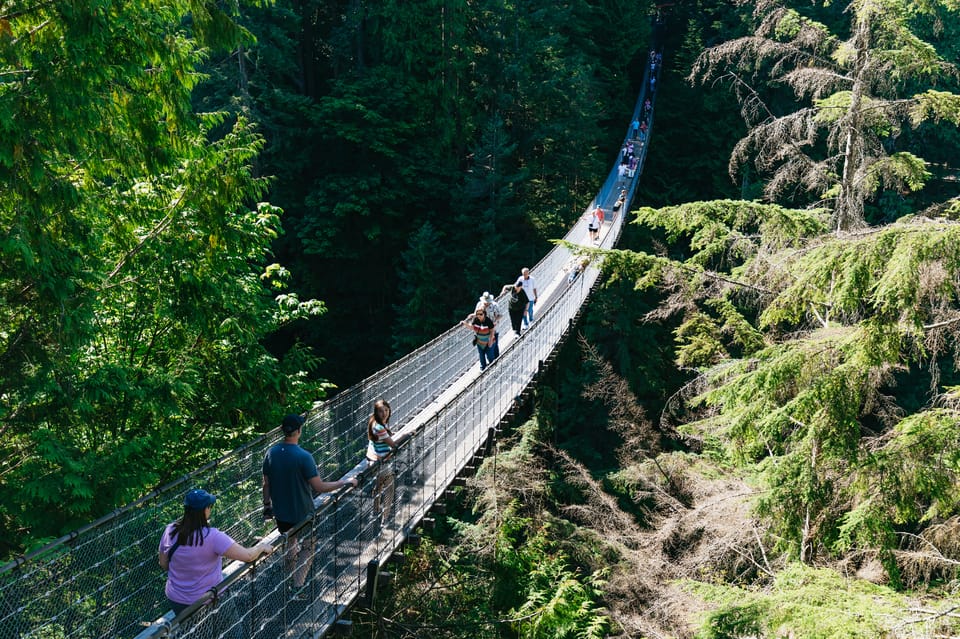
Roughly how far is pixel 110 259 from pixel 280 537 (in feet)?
9.79

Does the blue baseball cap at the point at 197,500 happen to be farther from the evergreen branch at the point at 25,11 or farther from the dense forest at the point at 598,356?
the evergreen branch at the point at 25,11

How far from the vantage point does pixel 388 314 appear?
1912 centimetres

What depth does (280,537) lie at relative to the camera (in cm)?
386

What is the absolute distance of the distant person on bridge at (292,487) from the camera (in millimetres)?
3754

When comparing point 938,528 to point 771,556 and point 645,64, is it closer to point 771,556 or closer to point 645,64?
point 771,556

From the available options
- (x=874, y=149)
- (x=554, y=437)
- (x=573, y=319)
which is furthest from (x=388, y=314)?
(x=874, y=149)

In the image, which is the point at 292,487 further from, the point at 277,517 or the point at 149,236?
the point at 149,236

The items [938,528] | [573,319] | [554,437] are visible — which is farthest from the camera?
[554,437]

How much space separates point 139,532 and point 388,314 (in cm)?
1526

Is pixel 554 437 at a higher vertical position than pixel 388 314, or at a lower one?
lower

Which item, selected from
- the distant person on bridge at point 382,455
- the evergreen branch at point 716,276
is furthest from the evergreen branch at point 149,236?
the evergreen branch at point 716,276

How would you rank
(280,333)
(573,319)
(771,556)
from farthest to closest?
(280,333), (573,319), (771,556)

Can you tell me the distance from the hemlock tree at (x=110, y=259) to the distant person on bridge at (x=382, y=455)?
1333mm

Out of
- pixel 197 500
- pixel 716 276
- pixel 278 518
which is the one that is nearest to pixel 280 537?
pixel 278 518
